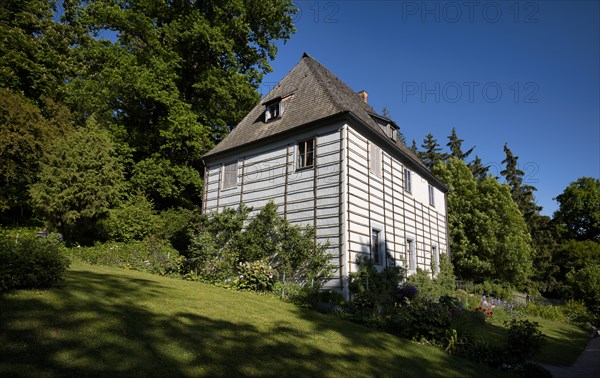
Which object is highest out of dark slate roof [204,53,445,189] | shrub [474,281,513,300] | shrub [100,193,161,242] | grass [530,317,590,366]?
dark slate roof [204,53,445,189]

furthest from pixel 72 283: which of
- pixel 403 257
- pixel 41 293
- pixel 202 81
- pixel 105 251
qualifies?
pixel 202 81

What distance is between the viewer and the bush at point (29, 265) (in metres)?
6.84

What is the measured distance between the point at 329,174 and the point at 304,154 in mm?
1851

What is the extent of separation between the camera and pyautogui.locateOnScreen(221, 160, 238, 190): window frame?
19.5 meters

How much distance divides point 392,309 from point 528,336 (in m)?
4.10

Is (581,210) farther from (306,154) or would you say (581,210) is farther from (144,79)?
(144,79)

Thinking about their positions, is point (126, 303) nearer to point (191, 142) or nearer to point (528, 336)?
point (528, 336)

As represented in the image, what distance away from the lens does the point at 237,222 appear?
1728 cm

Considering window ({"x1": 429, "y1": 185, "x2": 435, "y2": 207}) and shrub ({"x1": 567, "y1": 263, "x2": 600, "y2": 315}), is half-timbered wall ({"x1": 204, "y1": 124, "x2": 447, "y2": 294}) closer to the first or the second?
window ({"x1": 429, "y1": 185, "x2": 435, "y2": 207})

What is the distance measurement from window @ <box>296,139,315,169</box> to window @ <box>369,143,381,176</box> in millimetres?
2658

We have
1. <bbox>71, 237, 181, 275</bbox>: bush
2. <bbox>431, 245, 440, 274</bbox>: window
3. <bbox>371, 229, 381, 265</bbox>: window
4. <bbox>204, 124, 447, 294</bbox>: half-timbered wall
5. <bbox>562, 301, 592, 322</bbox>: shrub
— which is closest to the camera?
<bbox>204, 124, 447, 294</bbox>: half-timbered wall

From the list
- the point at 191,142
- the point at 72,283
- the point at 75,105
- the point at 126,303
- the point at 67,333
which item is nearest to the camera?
the point at 67,333

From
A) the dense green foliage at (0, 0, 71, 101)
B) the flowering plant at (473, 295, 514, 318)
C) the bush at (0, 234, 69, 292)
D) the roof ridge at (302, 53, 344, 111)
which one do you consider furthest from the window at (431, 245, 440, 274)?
the dense green foliage at (0, 0, 71, 101)

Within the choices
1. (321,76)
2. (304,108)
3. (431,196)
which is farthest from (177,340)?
(431,196)
